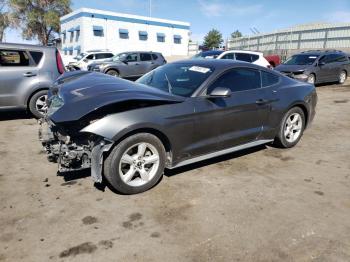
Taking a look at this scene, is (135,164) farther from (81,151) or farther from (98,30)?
(98,30)

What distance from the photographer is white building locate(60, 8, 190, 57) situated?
138 feet

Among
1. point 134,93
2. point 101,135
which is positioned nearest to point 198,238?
point 101,135

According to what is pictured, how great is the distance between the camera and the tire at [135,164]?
377 cm

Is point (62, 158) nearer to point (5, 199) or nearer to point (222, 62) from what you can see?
point (5, 199)

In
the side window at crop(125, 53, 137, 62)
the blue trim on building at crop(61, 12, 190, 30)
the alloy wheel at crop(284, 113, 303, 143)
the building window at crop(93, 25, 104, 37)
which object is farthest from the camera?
the building window at crop(93, 25, 104, 37)

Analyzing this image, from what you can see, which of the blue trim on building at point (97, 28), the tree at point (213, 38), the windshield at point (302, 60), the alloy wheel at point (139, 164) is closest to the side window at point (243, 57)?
the windshield at point (302, 60)

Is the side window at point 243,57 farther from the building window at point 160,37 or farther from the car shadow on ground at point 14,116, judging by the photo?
the building window at point 160,37

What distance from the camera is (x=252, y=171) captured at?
483 cm

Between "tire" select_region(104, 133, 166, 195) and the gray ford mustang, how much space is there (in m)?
0.01

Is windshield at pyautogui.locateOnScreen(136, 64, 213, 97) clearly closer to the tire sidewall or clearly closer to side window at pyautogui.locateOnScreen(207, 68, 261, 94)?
side window at pyautogui.locateOnScreen(207, 68, 261, 94)

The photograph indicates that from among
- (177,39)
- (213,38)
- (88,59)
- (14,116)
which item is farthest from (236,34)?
(14,116)

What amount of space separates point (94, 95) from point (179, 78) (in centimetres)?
139

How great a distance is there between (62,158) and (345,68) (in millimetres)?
15815

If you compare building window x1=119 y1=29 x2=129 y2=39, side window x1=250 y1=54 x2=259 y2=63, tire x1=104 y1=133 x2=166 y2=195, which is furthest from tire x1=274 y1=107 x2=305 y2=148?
building window x1=119 y1=29 x2=129 y2=39
